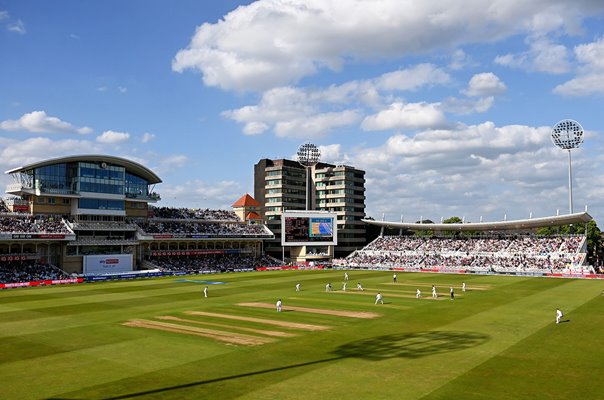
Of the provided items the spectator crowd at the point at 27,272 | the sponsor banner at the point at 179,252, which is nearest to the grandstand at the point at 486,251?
the sponsor banner at the point at 179,252

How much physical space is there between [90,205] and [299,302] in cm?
4758

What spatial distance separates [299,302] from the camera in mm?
47562

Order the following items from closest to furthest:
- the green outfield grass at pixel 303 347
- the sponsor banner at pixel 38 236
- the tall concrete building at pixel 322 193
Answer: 1. the green outfield grass at pixel 303 347
2. the sponsor banner at pixel 38 236
3. the tall concrete building at pixel 322 193

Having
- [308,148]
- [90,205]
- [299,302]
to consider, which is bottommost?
[299,302]

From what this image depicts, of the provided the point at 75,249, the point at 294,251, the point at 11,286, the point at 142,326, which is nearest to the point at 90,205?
the point at 75,249

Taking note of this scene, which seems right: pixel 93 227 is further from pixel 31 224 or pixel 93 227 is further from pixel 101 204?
pixel 31 224

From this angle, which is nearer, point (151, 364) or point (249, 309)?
point (151, 364)

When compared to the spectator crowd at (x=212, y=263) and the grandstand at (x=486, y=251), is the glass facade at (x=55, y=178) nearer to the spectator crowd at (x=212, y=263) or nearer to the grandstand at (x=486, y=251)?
the spectator crowd at (x=212, y=263)

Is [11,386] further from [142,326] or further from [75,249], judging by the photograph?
[75,249]

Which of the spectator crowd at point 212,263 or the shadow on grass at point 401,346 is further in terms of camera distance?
the spectator crowd at point 212,263

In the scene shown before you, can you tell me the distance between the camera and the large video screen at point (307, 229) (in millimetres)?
102662

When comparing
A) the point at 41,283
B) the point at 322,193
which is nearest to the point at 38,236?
the point at 41,283

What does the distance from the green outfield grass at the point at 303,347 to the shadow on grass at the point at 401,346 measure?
0.11m

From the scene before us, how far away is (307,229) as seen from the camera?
344 feet
